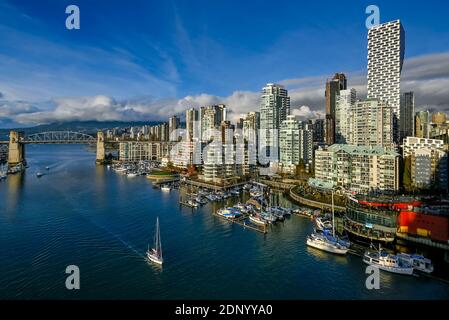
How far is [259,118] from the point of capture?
135ft

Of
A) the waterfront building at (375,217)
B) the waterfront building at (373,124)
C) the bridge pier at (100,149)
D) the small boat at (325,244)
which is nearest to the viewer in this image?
the small boat at (325,244)

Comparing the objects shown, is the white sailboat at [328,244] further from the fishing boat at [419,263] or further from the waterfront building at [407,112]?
the waterfront building at [407,112]

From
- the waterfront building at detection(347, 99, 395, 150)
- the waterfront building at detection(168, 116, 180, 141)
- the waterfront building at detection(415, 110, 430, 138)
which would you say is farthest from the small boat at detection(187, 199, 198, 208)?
the waterfront building at detection(168, 116, 180, 141)

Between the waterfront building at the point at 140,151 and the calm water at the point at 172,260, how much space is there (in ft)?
83.2

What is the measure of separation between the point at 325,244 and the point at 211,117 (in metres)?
34.4

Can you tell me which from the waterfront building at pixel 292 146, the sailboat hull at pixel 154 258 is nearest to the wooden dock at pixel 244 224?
the sailboat hull at pixel 154 258

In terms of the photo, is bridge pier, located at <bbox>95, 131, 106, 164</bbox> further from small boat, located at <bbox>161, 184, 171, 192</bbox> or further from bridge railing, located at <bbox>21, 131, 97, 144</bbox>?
small boat, located at <bbox>161, 184, 171, 192</bbox>

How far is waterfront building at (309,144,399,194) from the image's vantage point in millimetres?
16312

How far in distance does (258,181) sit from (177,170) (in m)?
8.84

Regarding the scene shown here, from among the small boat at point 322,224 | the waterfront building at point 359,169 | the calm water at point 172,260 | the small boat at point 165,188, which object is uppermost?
the waterfront building at point 359,169

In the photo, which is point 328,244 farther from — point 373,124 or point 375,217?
point 373,124

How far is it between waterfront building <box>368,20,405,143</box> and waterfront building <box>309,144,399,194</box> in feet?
85.4

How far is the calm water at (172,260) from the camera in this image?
7238 mm

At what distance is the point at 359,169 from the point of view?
17.3 metres
